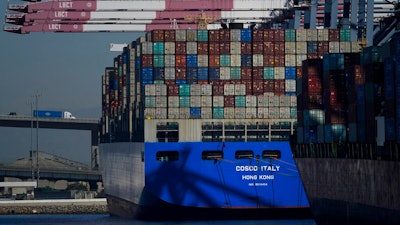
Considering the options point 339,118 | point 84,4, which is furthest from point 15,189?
point 339,118

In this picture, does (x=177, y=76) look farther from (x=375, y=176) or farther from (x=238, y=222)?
(x=375, y=176)

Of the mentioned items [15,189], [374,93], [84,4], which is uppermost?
[84,4]

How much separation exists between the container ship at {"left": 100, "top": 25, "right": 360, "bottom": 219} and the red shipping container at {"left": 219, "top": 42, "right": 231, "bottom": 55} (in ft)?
0.18

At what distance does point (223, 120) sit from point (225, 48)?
4.13m

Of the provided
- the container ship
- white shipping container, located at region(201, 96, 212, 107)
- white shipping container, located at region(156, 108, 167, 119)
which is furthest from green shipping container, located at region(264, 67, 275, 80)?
white shipping container, located at region(156, 108, 167, 119)

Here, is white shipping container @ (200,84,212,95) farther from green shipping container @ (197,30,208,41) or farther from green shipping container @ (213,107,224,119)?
green shipping container @ (197,30,208,41)

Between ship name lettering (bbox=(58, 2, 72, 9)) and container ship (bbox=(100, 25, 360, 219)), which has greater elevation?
ship name lettering (bbox=(58, 2, 72, 9))

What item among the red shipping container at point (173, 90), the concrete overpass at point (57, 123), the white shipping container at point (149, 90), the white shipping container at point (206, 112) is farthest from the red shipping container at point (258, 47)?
the concrete overpass at point (57, 123)

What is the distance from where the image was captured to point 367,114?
57469 millimetres

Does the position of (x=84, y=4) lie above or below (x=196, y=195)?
above

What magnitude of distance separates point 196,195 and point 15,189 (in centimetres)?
6547

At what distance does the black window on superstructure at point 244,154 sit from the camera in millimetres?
77375

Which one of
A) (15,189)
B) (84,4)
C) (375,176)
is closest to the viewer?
(375,176)

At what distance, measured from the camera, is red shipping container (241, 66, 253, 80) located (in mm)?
78562
